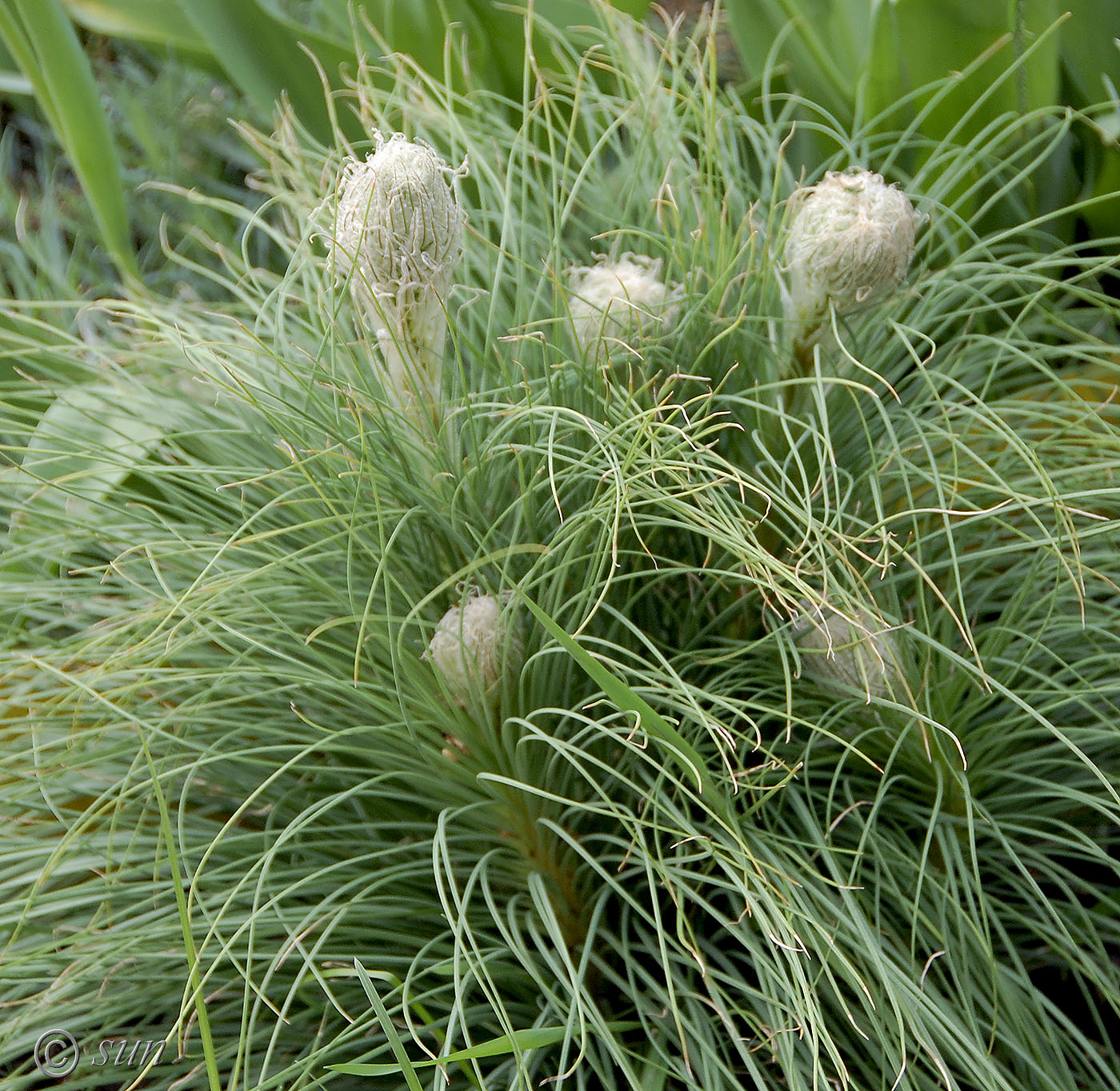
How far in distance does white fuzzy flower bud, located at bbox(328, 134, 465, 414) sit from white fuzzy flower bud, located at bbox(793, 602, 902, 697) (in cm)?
25

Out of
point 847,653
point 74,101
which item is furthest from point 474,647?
point 74,101

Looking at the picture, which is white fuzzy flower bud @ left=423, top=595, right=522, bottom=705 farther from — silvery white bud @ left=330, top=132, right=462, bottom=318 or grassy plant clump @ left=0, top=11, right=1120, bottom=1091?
silvery white bud @ left=330, top=132, right=462, bottom=318

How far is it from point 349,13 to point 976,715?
0.72 m

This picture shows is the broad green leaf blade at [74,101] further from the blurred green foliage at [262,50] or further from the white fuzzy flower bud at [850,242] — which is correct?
the white fuzzy flower bud at [850,242]

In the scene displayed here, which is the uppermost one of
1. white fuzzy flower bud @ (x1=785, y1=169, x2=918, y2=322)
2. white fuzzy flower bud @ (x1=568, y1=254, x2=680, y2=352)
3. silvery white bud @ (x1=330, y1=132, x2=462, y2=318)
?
silvery white bud @ (x1=330, y1=132, x2=462, y2=318)

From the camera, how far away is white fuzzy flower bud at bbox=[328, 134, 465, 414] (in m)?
0.51

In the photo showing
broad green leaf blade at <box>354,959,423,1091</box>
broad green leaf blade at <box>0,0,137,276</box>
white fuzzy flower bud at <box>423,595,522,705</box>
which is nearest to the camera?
broad green leaf blade at <box>354,959,423,1091</box>

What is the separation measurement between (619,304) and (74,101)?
1.70 ft

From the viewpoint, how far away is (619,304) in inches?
24.7

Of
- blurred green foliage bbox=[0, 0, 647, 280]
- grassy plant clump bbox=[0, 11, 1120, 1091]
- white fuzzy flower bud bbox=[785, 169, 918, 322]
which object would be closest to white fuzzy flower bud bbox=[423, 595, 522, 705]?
grassy plant clump bbox=[0, 11, 1120, 1091]

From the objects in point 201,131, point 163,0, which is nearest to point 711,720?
point 163,0

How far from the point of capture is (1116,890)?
640mm

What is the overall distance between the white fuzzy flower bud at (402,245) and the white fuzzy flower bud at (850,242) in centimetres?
19

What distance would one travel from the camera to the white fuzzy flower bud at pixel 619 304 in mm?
614
